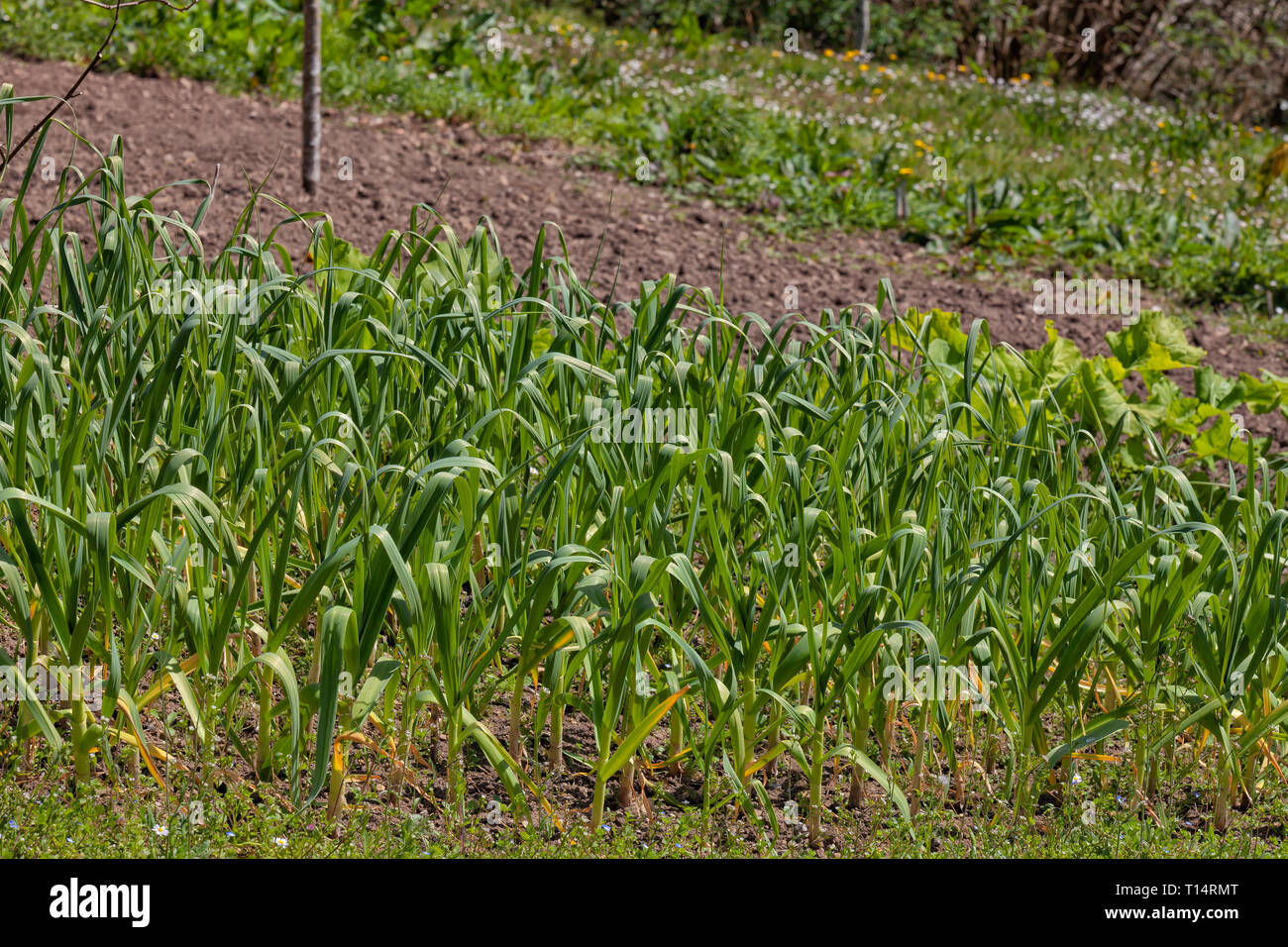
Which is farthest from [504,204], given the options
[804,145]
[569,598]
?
[569,598]

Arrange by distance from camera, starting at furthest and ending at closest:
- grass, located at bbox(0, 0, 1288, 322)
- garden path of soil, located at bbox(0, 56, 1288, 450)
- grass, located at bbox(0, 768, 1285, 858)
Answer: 1. grass, located at bbox(0, 0, 1288, 322)
2. garden path of soil, located at bbox(0, 56, 1288, 450)
3. grass, located at bbox(0, 768, 1285, 858)

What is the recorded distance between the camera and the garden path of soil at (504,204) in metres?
5.00

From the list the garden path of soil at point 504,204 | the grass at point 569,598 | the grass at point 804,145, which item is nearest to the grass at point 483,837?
the grass at point 569,598

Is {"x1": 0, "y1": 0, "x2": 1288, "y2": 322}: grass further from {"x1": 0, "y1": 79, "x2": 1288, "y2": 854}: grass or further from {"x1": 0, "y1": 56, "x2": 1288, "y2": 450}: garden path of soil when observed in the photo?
{"x1": 0, "y1": 79, "x2": 1288, "y2": 854}: grass

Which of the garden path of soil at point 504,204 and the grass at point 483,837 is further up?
the garden path of soil at point 504,204

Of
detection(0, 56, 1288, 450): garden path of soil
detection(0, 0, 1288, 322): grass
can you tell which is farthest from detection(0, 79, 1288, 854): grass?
detection(0, 0, 1288, 322): grass

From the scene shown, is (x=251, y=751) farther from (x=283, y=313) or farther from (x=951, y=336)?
(x=951, y=336)

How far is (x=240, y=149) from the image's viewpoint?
5461 mm

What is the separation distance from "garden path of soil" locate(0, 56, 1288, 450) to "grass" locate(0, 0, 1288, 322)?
8.0 inches

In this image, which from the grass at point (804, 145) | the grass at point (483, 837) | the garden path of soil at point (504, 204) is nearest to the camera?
the grass at point (483, 837)

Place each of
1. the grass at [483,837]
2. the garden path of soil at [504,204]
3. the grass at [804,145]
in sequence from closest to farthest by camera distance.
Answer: the grass at [483,837]
the garden path of soil at [504,204]
the grass at [804,145]

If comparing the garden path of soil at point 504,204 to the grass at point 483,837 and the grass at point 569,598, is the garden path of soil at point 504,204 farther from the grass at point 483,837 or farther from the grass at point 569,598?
the grass at point 483,837

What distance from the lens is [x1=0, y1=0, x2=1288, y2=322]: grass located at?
6055 mm

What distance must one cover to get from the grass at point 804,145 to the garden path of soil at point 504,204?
0.67 ft
